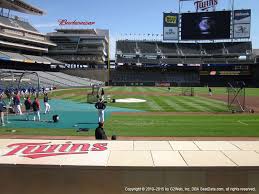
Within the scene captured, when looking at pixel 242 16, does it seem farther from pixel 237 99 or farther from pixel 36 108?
pixel 36 108

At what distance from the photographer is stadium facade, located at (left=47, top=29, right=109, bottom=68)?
10981 cm

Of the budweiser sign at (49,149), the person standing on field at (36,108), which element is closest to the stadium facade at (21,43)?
the person standing on field at (36,108)

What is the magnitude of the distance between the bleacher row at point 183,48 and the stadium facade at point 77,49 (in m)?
6.64

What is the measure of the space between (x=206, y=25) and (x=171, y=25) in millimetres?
9378

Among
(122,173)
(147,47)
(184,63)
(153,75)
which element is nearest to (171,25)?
(184,63)

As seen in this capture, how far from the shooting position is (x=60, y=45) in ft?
363

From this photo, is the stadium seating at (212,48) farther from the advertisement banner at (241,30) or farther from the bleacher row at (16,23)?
the bleacher row at (16,23)

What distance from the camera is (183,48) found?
109688 mm

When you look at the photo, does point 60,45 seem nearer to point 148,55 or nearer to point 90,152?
point 148,55

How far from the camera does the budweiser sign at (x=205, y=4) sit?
90188 mm

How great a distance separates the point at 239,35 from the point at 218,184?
9020cm

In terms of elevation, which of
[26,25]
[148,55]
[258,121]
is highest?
[26,25]

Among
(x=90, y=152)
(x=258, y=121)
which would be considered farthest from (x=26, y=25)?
(x=90, y=152)

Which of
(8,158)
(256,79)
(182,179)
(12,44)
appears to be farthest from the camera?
(256,79)
